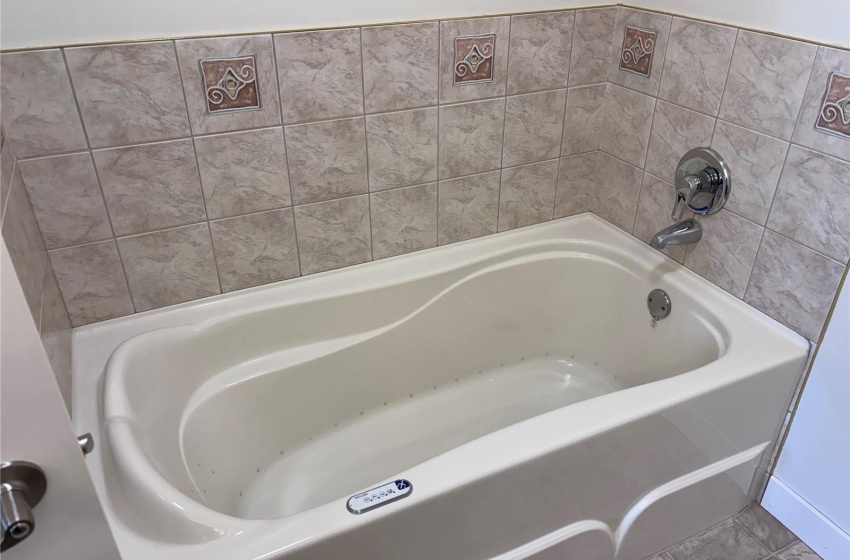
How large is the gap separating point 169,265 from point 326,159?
0.46m

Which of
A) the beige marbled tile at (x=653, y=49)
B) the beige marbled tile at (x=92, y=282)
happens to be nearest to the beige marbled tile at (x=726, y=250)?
the beige marbled tile at (x=653, y=49)

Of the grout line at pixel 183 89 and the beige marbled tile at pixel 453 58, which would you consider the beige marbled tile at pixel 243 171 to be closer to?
the grout line at pixel 183 89

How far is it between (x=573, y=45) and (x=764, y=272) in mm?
793

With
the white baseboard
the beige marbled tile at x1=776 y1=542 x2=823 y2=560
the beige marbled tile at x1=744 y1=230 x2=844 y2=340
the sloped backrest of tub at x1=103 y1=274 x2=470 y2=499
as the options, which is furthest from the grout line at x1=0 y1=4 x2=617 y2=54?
the beige marbled tile at x1=776 y1=542 x2=823 y2=560

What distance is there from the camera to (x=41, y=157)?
1273mm

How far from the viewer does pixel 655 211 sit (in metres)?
1.76

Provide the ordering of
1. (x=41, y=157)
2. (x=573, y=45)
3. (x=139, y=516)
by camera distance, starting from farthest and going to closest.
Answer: (x=573, y=45), (x=41, y=157), (x=139, y=516)

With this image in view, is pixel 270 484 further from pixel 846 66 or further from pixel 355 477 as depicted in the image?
pixel 846 66

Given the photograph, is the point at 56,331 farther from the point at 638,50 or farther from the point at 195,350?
the point at 638,50

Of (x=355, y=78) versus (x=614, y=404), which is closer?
(x=614, y=404)

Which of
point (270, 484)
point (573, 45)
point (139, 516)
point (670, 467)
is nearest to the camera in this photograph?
point (139, 516)

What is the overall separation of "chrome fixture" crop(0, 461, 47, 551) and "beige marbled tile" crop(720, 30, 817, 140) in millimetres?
1495

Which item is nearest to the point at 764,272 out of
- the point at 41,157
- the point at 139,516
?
the point at 139,516

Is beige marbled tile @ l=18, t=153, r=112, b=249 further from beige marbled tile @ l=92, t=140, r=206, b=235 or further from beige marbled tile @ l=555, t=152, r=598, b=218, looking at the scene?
beige marbled tile @ l=555, t=152, r=598, b=218
